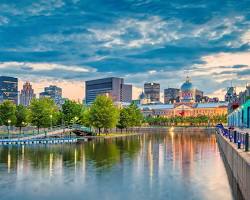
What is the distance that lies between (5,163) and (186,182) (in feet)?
97.3

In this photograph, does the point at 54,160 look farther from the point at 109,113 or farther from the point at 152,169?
the point at 109,113

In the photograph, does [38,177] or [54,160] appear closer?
[38,177]

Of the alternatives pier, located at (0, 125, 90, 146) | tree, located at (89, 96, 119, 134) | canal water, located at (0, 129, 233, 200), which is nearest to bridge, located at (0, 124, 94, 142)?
pier, located at (0, 125, 90, 146)

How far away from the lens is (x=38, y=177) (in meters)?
46.7

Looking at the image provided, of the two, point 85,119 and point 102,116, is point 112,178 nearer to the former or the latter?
point 102,116

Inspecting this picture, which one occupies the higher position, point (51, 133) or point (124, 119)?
point (124, 119)

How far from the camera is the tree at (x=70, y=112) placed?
15100cm

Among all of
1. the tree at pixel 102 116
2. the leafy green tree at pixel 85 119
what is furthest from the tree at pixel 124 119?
the tree at pixel 102 116

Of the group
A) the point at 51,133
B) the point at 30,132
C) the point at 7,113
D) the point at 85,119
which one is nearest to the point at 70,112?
the point at 85,119

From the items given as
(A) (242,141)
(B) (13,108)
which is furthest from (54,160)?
(B) (13,108)

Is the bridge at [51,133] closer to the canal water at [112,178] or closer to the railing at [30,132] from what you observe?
the railing at [30,132]

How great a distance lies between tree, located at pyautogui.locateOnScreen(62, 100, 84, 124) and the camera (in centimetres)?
15100

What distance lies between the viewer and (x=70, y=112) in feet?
503

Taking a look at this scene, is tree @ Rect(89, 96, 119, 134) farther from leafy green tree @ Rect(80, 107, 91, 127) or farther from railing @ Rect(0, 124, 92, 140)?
Answer: railing @ Rect(0, 124, 92, 140)
